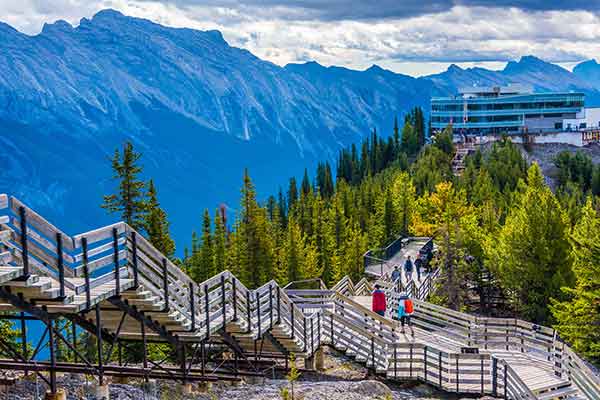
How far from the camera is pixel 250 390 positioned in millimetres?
20203

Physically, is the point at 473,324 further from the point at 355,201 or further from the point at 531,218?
the point at 355,201

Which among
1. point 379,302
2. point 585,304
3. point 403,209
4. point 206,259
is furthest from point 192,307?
point 403,209

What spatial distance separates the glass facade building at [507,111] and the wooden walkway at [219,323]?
4590 inches

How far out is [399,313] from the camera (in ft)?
87.4

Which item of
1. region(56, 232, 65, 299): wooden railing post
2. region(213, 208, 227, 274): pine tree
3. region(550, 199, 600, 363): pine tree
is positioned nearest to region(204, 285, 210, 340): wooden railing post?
region(56, 232, 65, 299): wooden railing post

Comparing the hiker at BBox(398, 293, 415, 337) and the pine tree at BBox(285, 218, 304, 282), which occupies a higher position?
the hiker at BBox(398, 293, 415, 337)

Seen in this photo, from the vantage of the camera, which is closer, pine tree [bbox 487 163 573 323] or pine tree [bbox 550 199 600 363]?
pine tree [bbox 550 199 600 363]

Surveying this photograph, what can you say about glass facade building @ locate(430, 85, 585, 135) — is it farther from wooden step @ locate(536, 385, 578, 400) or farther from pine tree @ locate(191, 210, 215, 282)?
wooden step @ locate(536, 385, 578, 400)

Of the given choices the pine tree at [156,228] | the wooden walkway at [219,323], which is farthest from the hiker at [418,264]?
the wooden walkway at [219,323]

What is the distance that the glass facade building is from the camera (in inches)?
5586

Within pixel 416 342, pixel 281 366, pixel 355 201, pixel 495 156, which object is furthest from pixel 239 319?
pixel 495 156

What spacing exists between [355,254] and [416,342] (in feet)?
121

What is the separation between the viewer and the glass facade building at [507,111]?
142 meters

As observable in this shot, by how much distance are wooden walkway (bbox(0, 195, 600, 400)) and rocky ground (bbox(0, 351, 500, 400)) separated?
38 cm
